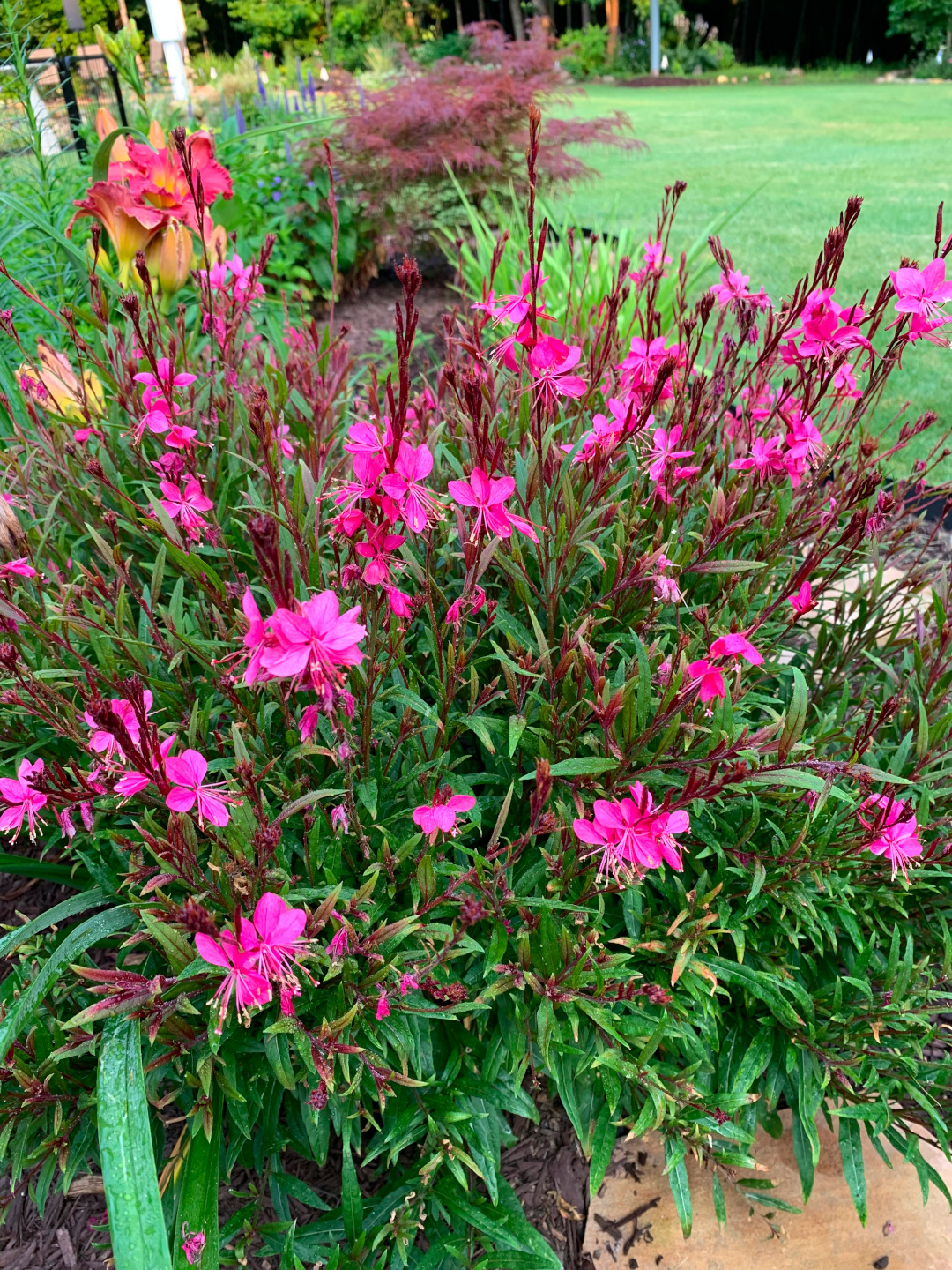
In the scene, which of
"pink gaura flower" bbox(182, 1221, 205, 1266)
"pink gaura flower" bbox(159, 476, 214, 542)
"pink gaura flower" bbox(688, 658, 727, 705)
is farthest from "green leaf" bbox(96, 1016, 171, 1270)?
"pink gaura flower" bbox(688, 658, 727, 705)

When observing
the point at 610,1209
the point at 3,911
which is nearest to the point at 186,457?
the point at 3,911

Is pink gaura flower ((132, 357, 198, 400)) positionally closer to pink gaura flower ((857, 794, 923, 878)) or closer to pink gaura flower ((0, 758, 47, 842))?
pink gaura flower ((0, 758, 47, 842))

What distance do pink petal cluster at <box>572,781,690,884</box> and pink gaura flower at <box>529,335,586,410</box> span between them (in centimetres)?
55

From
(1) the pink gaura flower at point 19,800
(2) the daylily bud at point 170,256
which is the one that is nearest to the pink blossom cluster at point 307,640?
(1) the pink gaura flower at point 19,800

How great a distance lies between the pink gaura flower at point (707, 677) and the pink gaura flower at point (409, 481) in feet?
1.32

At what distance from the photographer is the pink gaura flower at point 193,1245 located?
42.2 inches

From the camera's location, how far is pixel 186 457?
138 centimetres

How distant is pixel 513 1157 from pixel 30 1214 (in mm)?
810

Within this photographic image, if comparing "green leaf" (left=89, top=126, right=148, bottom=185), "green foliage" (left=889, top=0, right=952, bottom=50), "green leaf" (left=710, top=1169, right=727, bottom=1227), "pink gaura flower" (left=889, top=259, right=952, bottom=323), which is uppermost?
"green foliage" (left=889, top=0, right=952, bottom=50)

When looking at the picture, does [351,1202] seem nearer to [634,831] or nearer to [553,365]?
[634,831]

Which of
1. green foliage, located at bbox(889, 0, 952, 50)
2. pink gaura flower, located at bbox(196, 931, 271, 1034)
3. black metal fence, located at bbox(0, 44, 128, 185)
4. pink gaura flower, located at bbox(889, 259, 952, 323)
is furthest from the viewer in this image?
green foliage, located at bbox(889, 0, 952, 50)

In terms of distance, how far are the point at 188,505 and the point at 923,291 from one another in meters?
1.17

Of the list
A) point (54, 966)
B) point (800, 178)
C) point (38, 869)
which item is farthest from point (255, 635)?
point (800, 178)

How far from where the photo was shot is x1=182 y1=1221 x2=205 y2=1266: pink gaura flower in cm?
107
